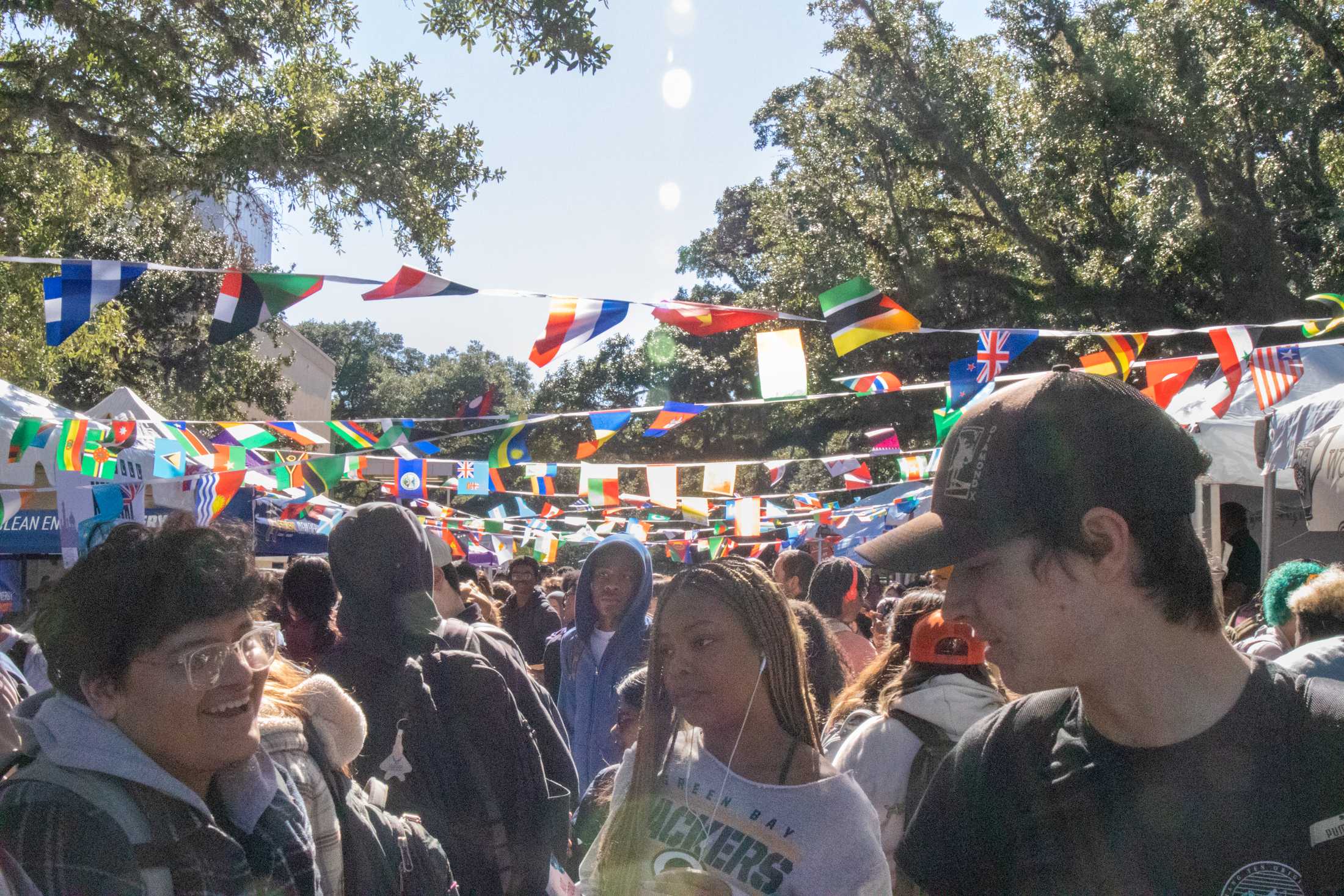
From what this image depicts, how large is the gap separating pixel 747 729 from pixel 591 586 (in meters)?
2.54

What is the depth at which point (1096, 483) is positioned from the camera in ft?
4.97

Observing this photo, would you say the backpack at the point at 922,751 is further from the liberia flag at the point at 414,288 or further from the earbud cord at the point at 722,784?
the liberia flag at the point at 414,288

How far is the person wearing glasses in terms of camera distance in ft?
6.12

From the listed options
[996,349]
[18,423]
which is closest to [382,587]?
[996,349]

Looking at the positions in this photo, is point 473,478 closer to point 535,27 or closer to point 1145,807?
point 535,27

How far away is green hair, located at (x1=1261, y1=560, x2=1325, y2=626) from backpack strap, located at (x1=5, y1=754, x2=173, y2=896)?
16.4 ft

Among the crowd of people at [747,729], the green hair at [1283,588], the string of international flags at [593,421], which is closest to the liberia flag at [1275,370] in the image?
the string of international flags at [593,421]

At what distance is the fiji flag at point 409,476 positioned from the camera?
12.1 metres

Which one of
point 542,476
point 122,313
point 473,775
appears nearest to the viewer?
point 473,775

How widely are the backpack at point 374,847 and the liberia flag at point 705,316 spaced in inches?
169

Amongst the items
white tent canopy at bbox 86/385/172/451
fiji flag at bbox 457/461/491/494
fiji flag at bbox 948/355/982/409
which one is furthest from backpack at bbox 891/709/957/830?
white tent canopy at bbox 86/385/172/451

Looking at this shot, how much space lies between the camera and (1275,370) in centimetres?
720

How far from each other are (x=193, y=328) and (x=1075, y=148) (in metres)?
20.1

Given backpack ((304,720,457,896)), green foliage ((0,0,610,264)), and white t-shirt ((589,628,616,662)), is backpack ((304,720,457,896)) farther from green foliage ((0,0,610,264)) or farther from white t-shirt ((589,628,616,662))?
green foliage ((0,0,610,264))
